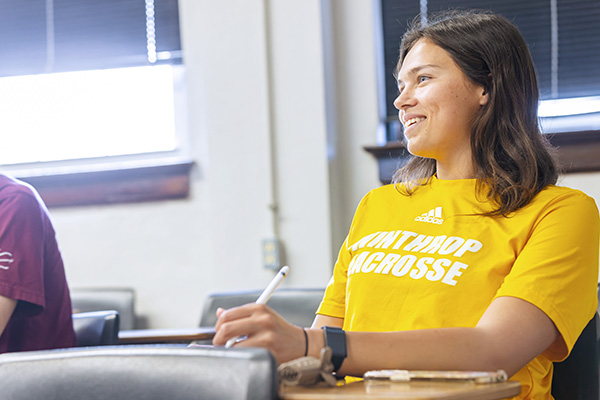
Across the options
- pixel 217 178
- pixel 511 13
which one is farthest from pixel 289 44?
pixel 511 13

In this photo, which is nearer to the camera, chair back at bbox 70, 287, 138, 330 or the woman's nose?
the woman's nose

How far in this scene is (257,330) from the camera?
95 centimetres

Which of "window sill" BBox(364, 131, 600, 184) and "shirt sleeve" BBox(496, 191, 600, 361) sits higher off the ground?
"window sill" BBox(364, 131, 600, 184)

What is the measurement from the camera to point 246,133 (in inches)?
115

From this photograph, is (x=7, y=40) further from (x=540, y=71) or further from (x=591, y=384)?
(x=591, y=384)

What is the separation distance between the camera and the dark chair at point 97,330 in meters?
2.01

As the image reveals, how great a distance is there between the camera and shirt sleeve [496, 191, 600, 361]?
1.17 meters

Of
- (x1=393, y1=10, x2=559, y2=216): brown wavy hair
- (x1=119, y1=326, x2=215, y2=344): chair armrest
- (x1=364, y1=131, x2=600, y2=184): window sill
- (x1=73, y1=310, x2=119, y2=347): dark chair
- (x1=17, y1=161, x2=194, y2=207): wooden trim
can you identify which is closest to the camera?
(x1=393, y1=10, x2=559, y2=216): brown wavy hair

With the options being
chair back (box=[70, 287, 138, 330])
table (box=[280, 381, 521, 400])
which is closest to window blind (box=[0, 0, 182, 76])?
chair back (box=[70, 287, 138, 330])

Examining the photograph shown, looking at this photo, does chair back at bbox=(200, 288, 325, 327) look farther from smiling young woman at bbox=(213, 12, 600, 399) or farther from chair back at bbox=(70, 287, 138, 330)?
chair back at bbox=(70, 287, 138, 330)

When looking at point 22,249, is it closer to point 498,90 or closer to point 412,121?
point 412,121

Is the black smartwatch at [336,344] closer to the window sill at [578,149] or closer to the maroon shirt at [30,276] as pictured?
the maroon shirt at [30,276]

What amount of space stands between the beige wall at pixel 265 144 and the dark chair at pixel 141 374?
196 cm

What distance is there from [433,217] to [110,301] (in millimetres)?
1965
